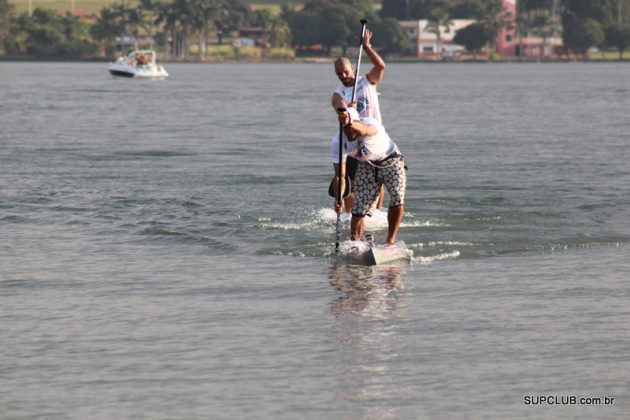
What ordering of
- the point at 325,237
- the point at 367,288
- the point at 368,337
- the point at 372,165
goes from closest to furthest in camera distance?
the point at 368,337 < the point at 367,288 < the point at 372,165 < the point at 325,237

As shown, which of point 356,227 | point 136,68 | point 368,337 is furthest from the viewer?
point 136,68

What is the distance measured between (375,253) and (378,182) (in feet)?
2.54

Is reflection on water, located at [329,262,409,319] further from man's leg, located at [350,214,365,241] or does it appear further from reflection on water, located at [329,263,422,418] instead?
man's leg, located at [350,214,365,241]

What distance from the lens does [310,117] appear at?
49.9 metres

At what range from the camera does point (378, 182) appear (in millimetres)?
14219

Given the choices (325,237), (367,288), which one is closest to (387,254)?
(367,288)

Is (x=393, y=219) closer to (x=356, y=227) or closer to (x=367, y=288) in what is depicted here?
(x=356, y=227)

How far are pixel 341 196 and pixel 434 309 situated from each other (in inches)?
120

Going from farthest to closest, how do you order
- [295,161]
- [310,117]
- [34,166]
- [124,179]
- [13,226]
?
[310,117], [295,161], [34,166], [124,179], [13,226]

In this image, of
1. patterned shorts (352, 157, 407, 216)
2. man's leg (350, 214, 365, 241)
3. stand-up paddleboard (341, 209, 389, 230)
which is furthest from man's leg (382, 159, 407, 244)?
stand-up paddleboard (341, 209, 389, 230)

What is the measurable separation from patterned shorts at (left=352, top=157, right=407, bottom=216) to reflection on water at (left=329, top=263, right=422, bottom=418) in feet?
2.49

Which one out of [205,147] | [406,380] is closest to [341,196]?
[406,380]

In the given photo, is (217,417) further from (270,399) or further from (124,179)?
(124,179)

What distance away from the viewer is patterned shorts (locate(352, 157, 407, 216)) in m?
14.0
